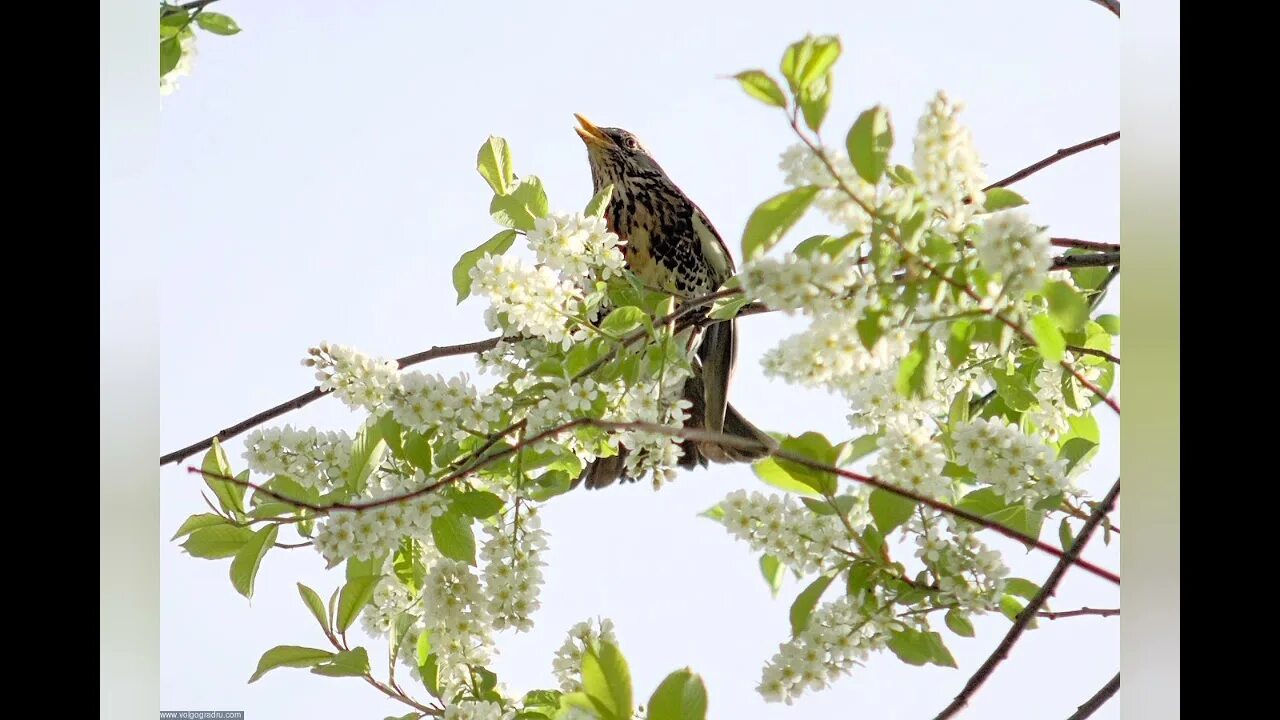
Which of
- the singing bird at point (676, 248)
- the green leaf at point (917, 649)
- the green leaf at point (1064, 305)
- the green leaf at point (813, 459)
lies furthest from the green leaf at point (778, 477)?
the singing bird at point (676, 248)

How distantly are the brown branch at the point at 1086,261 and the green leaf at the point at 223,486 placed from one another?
687 mm

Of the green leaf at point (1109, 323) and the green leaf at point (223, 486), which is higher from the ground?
the green leaf at point (1109, 323)

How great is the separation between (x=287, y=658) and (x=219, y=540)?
12 cm

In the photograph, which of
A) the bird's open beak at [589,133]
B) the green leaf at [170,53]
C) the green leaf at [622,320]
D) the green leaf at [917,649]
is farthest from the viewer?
the bird's open beak at [589,133]

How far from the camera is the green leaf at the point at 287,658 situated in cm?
86

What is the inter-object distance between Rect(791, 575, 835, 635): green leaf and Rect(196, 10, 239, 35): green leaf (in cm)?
84

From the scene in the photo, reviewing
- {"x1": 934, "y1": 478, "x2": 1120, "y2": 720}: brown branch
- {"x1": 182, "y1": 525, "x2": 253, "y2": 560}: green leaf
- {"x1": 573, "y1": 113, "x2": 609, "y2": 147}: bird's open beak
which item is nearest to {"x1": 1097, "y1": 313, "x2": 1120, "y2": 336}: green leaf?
{"x1": 934, "y1": 478, "x2": 1120, "y2": 720}: brown branch

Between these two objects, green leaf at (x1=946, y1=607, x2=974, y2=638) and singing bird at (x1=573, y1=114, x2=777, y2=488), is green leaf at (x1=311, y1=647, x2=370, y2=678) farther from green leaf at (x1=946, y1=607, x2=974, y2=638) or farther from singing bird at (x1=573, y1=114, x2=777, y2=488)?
singing bird at (x1=573, y1=114, x2=777, y2=488)

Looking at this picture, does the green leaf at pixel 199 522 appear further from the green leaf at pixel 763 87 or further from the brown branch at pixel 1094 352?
the brown branch at pixel 1094 352

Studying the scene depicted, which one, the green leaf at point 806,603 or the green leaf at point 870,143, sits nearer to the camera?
the green leaf at point 870,143

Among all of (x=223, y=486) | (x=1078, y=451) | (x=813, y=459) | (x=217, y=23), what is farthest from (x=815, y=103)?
(x=217, y=23)

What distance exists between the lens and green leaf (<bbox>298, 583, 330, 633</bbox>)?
912 millimetres

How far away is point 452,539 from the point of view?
84cm
